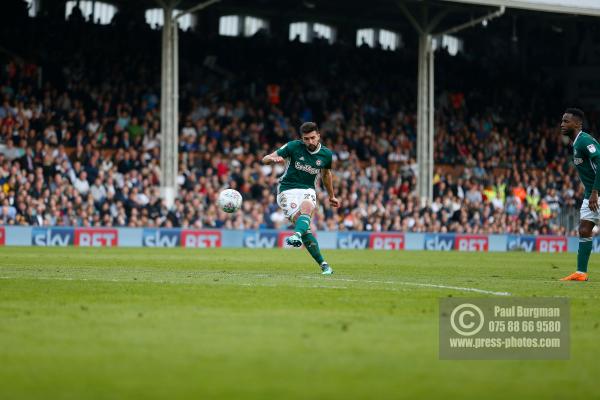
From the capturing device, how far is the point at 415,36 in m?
52.1

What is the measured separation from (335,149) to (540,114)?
1224cm

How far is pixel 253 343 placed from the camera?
327 inches

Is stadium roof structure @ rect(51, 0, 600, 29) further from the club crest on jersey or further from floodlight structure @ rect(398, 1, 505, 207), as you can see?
the club crest on jersey

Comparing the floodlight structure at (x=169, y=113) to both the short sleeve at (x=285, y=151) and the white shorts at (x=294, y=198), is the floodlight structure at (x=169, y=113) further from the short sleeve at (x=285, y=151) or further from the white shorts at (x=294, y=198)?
the short sleeve at (x=285, y=151)

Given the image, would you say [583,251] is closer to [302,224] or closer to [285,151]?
[302,224]

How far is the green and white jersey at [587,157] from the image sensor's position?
15.6 m

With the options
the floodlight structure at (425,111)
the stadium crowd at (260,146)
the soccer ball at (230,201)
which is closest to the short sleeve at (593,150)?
the soccer ball at (230,201)

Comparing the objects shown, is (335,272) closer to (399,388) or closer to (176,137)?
(399,388)

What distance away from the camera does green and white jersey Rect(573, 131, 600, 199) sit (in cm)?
1562

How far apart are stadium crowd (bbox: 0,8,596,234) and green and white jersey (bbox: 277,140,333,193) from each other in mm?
16666

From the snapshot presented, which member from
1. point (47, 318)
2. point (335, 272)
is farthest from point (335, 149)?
point (47, 318)

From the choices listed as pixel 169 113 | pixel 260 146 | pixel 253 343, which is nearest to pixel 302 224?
pixel 253 343

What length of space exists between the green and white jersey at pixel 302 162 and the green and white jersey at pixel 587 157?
141 inches

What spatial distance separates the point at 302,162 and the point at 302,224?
3.57ft
